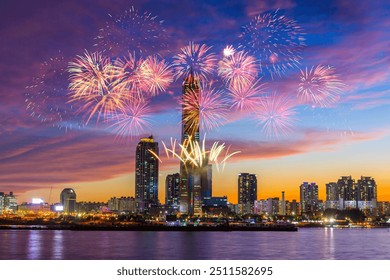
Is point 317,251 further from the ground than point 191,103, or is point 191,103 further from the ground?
point 191,103
